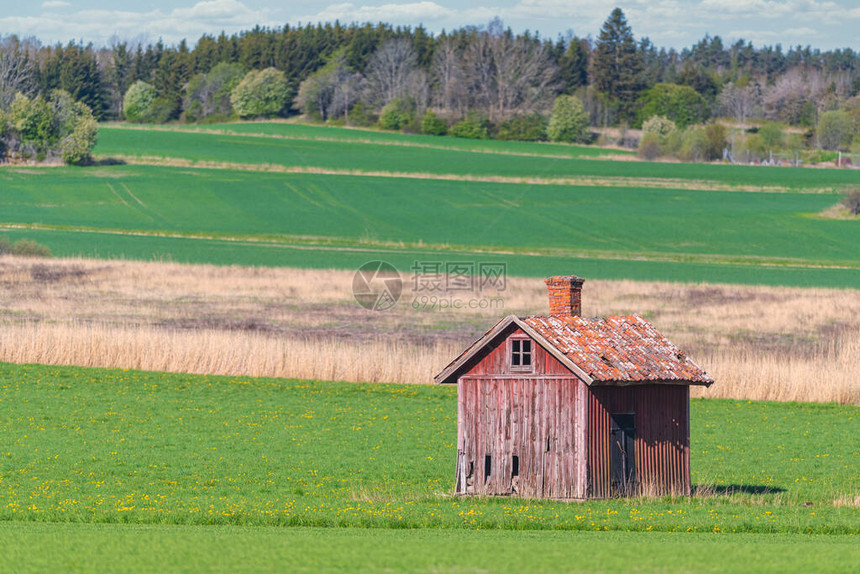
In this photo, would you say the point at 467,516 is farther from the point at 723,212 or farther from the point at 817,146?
the point at 817,146

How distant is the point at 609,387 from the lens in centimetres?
2383

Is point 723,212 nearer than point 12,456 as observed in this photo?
No

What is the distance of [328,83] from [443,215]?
8340cm

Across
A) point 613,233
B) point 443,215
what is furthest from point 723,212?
point 443,215

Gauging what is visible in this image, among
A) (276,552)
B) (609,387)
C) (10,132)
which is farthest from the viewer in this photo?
(10,132)

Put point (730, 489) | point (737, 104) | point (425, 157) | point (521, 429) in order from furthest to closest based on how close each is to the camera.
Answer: point (737, 104)
point (425, 157)
point (730, 489)
point (521, 429)

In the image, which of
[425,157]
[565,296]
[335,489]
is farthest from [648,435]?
[425,157]

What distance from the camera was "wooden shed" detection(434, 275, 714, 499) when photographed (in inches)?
924

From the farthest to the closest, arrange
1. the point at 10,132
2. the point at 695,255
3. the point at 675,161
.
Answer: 1. the point at 675,161
2. the point at 10,132
3. the point at 695,255

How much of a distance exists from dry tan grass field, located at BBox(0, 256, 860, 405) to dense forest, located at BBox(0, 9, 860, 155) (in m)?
96.3

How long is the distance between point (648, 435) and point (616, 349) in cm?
179

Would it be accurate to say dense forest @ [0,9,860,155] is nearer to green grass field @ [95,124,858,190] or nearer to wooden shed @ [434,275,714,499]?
green grass field @ [95,124,858,190]

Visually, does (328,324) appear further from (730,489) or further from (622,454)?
(622,454)

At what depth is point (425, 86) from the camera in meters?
178
